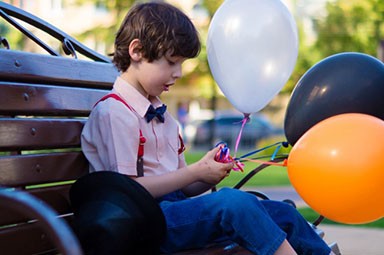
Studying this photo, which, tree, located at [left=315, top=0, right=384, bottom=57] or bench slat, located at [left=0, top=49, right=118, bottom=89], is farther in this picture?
tree, located at [left=315, top=0, right=384, bottom=57]

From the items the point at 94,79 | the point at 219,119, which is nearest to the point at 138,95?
the point at 94,79

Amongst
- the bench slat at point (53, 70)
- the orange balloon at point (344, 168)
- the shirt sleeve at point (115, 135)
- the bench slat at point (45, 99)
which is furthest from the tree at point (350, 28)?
the orange balloon at point (344, 168)

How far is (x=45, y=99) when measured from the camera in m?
2.85

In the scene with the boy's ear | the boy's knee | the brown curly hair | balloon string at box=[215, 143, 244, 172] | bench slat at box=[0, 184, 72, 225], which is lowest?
bench slat at box=[0, 184, 72, 225]

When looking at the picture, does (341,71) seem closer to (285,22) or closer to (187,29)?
(285,22)

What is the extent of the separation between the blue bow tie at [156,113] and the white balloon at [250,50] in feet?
0.99

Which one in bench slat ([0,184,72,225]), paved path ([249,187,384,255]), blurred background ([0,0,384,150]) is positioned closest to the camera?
bench slat ([0,184,72,225])

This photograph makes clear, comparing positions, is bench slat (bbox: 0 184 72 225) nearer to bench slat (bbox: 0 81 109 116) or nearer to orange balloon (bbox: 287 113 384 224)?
bench slat (bbox: 0 81 109 116)

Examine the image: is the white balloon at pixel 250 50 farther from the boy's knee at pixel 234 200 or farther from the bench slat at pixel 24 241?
the bench slat at pixel 24 241

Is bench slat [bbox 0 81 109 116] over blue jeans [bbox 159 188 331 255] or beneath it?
over

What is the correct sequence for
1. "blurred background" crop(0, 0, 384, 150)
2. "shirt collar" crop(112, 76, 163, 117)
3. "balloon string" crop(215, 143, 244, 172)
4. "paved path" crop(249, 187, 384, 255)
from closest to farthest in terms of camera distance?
"balloon string" crop(215, 143, 244, 172)
"shirt collar" crop(112, 76, 163, 117)
"paved path" crop(249, 187, 384, 255)
"blurred background" crop(0, 0, 384, 150)

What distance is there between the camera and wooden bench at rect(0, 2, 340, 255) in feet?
8.51

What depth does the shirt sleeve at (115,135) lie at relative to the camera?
2584 mm

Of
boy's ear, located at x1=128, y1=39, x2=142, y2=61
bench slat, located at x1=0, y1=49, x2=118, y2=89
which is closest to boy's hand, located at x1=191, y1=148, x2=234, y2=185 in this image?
boy's ear, located at x1=128, y1=39, x2=142, y2=61
